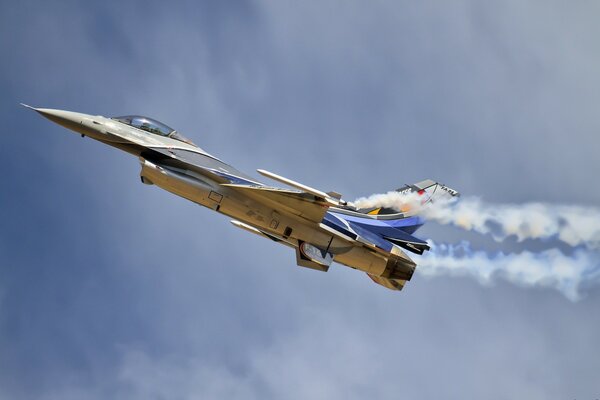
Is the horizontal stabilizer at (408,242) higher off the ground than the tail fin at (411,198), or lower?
lower

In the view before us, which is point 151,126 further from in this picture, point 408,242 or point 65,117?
point 408,242

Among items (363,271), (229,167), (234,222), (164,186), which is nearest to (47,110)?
(164,186)

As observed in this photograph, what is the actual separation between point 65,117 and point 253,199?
23.0 feet

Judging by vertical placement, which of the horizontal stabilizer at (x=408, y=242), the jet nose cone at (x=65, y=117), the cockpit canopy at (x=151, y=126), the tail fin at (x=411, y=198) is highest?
the tail fin at (x=411, y=198)

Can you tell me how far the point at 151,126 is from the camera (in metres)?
26.9

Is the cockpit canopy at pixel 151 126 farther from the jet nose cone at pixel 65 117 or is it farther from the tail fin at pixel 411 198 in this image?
the tail fin at pixel 411 198

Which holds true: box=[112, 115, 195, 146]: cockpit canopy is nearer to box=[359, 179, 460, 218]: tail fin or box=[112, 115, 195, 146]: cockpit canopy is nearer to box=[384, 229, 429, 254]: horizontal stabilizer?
box=[359, 179, 460, 218]: tail fin

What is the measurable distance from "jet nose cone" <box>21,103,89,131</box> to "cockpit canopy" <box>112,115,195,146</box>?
4.45 ft

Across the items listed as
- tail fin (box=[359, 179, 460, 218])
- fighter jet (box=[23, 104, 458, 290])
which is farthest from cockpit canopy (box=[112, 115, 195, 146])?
tail fin (box=[359, 179, 460, 218])

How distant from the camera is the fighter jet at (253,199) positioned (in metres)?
25.8

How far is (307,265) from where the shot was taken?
27391 mm

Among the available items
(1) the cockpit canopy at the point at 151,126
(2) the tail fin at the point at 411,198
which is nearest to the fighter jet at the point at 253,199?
(1) the cockpit canopy at the point at 151,126

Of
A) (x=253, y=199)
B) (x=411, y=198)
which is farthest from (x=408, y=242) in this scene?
(x=253, y=199)

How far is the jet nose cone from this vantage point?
25.6m
